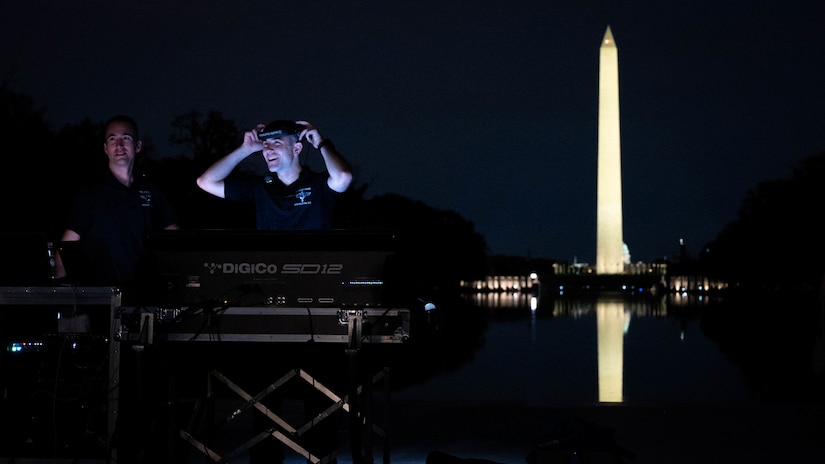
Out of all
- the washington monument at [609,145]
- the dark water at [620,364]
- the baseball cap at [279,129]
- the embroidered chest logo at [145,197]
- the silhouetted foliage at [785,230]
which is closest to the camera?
the baseball cap at [279,129]

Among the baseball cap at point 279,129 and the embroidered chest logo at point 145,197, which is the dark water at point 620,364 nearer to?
the baseball cap at point 279,129

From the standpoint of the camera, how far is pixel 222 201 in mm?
22281

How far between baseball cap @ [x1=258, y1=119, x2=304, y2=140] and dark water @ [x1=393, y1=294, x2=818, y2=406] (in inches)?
45.9

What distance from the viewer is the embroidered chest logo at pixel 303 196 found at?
16.9 ft

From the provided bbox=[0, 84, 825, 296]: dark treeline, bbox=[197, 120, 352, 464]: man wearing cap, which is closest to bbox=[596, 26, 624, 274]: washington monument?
bbox=[0, 84, 825, 296]: dark treeline

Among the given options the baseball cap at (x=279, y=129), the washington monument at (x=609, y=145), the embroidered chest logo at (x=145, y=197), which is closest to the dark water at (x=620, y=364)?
the baseball cap at (x=279, y=129)

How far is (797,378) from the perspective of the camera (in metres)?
13.6

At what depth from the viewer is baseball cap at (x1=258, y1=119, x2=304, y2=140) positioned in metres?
5.09

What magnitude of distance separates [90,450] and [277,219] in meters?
1.34

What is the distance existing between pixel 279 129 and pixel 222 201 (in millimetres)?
17504

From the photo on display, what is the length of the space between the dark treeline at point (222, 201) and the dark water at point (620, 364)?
192 cm

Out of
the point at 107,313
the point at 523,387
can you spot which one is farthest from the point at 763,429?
the point at 523,387

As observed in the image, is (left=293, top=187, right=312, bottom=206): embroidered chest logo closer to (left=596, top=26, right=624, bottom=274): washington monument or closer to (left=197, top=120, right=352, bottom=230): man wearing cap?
(left=197, top=120, right=352, bottom=230): man wearing cap

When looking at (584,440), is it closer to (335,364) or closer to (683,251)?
(335,364)
